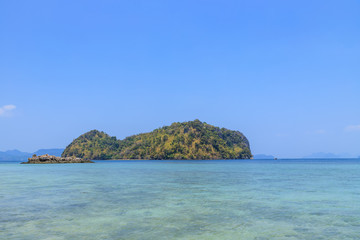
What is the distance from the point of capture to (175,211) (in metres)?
20.2

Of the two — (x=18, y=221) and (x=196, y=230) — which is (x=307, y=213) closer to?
(x=196, y=230)

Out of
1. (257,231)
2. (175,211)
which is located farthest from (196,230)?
(175,211)

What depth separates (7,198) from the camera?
26.9 m

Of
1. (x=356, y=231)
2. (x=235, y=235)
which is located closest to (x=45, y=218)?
(x=235, y=235)

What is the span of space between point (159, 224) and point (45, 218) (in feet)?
24.2

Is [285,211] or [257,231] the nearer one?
[257,231]

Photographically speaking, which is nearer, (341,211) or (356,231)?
(356,231)

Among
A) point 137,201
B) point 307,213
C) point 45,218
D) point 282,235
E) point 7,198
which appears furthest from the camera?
point 7,198

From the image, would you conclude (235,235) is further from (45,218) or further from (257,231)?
(45,218)

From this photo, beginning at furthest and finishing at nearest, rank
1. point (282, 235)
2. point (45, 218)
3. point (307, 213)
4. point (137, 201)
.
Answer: point (137, 201), point (307, 213), point (45, 218), point (282, 235)

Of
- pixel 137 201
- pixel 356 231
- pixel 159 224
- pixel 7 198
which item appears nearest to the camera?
pixel 356 231

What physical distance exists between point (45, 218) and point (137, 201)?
28.2ft

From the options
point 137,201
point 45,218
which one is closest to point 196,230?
point 45,218

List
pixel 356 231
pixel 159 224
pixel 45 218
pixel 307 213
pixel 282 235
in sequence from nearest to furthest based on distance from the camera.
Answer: pixel 282 235
pixel 356 231
pixel 159 224
pixel 45 218
pixel 307 213
